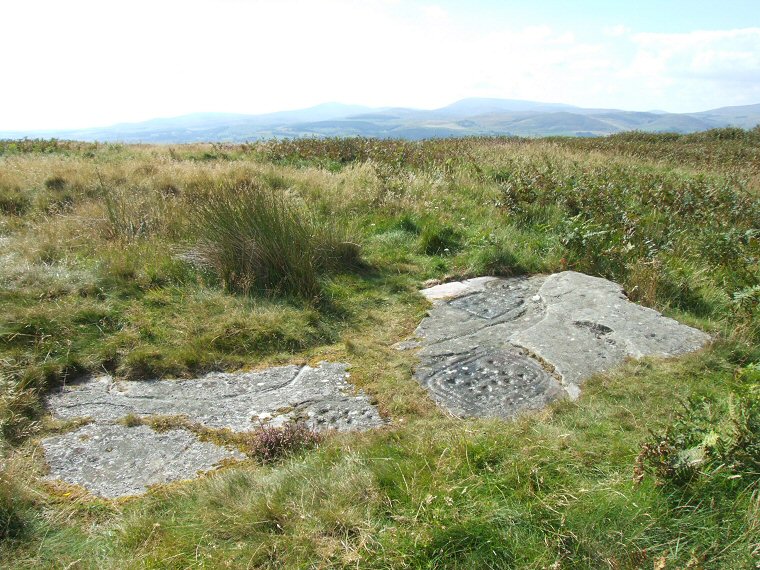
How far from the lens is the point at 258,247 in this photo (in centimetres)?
536

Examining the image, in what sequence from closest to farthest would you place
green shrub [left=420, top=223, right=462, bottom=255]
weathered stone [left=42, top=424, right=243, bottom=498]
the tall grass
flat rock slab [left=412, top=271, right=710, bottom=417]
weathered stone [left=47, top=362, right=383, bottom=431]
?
weathered stone [left=42, top=424, right=243, bottom=498], weathered stone [left=47, top=362, right=383, bottom=431], flat rock slab [left=412, top=271, right=710, bottom=417], the tall grass, green shrub [left=420, top=223, right=462, bottom=255]

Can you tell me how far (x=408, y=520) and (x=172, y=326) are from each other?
10.1ft

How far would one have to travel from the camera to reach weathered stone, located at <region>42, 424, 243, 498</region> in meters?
2.85

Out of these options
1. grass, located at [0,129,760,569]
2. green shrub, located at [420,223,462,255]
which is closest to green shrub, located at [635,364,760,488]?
grass, located at [0,129,760,569]

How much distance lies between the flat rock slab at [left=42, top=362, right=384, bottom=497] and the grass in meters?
0.14

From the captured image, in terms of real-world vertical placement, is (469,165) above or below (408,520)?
above

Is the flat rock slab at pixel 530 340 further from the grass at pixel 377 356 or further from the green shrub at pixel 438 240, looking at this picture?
the green shrub at pixel 438 240

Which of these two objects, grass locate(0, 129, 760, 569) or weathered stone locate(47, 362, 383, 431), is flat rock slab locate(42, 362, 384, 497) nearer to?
weathered stone locate(47, 362, 383, 431)

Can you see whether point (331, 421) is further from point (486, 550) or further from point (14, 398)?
point (14, 398)

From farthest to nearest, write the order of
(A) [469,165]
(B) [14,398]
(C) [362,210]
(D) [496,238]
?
(A) [469,165]
(C) [362,210]
(D) [496,238]
(B) [14,398]

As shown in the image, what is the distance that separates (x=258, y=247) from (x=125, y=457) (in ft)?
8.82

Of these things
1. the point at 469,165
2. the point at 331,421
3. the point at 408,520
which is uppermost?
the point at 469,165

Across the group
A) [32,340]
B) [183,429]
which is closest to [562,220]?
[183,429]

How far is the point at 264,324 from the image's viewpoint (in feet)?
15.2
